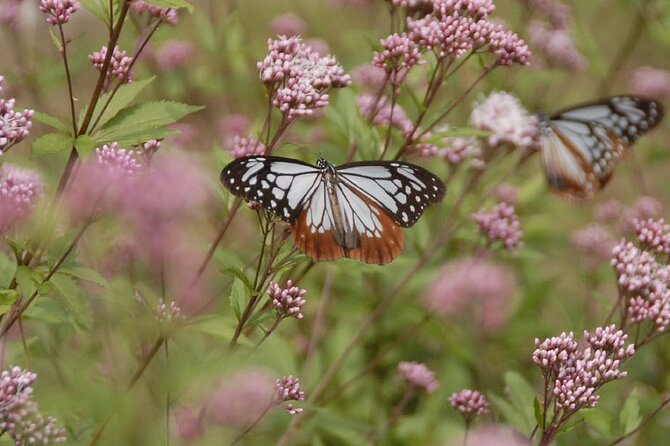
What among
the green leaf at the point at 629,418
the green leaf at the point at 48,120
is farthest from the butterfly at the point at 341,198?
the green leaf at the point at 629,418

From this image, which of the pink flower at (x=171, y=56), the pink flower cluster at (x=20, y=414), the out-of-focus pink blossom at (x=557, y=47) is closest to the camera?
the pink flower cluster at (x=20, y=414)

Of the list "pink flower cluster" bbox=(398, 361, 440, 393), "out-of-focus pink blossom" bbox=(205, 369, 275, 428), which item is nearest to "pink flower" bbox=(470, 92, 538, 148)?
"pink flower cluster" bbox=(398, 361, 440, 393)

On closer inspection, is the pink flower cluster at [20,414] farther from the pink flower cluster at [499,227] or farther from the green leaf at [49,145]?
the pink flower cluster at [499,227]

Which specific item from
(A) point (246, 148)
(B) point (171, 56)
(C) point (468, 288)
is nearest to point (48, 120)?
(A) point (246, 148)

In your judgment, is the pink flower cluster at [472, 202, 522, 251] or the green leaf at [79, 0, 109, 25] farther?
the pink flower cluster at [472, 202, 522, 251]

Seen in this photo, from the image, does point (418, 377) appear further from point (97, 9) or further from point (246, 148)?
point (97, 9)

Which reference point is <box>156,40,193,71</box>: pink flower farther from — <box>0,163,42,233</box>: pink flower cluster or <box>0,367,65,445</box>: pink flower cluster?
<box>0,367,65,445</box>: pink flower cluster

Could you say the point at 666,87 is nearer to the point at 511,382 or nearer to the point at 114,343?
the point at 511,382
